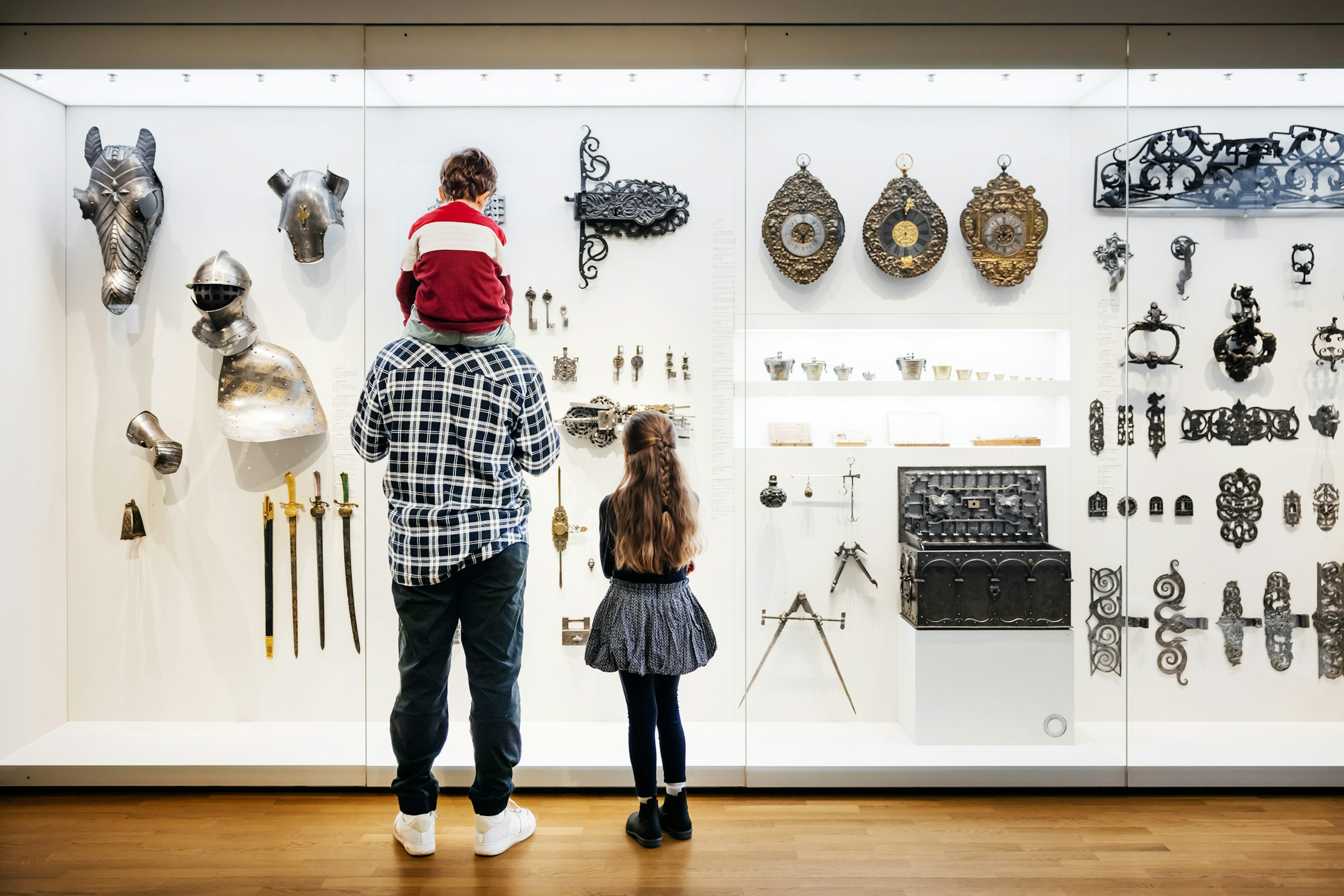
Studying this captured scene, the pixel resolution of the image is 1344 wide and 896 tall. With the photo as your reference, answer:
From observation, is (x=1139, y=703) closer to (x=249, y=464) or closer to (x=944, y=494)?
(x=944, y=494)

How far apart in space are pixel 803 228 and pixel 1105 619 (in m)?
2.14

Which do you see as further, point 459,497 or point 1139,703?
point 1139,703

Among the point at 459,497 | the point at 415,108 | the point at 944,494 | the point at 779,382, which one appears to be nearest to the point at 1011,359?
the point at 944,494

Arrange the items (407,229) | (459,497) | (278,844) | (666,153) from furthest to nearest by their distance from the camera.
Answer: (666,153)
(407,229)
(278,844)
(459,497)

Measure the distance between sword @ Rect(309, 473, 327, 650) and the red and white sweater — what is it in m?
1.28

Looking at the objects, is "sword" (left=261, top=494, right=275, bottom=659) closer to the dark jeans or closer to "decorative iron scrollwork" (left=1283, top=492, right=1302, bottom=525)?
the dark jeans

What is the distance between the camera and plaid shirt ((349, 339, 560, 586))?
2633 mm

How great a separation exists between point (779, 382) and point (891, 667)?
137 cm

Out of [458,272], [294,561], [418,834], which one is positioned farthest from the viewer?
[294,561]

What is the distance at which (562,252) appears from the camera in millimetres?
3607

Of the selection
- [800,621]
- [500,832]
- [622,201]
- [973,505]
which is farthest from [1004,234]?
[500,832]

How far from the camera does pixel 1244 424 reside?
11.4 feet

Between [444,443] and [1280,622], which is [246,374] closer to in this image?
[444,443]

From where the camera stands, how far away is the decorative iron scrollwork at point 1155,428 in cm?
344
